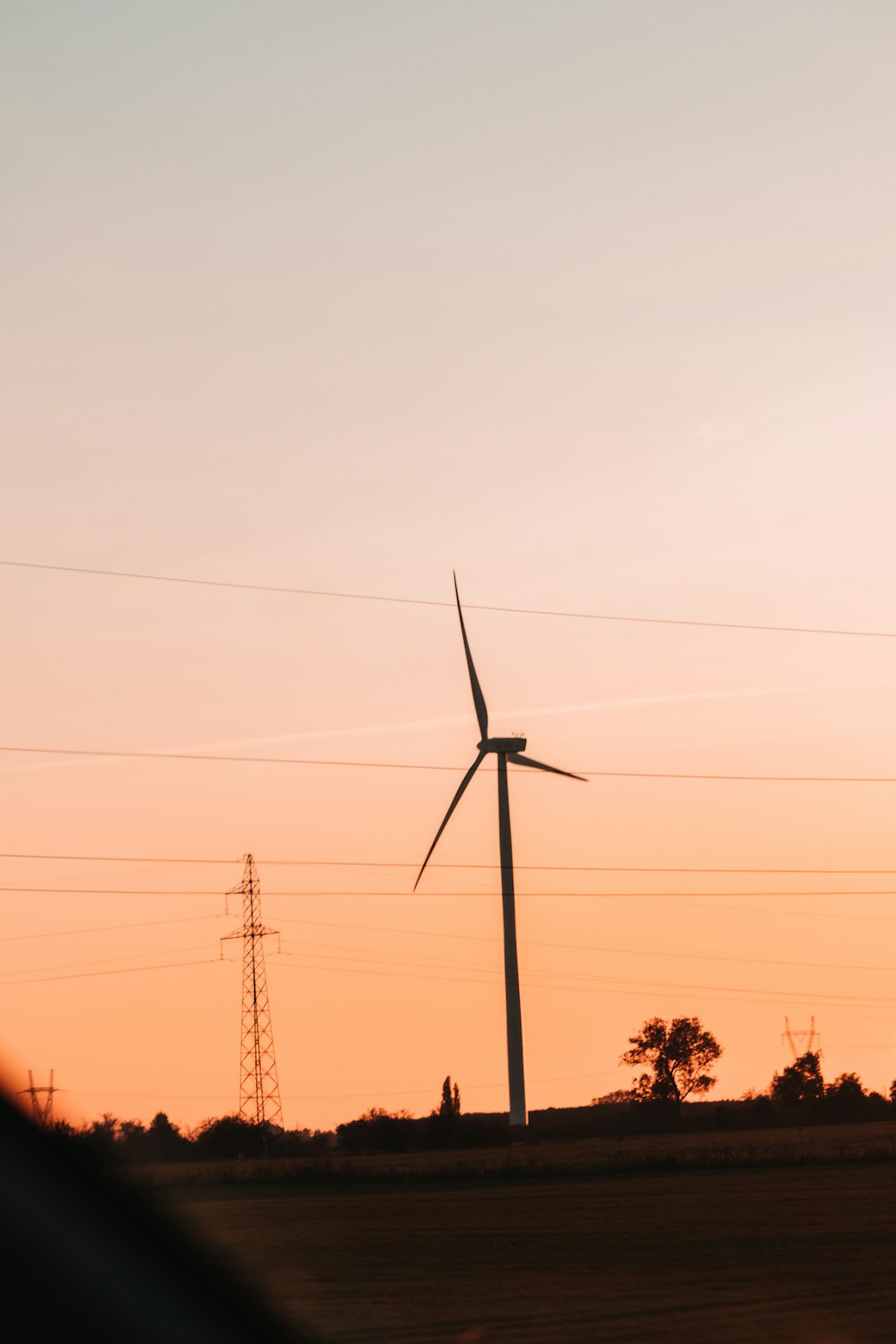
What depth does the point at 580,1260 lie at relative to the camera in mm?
39375

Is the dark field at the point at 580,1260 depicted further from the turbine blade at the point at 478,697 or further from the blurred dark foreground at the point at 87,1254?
the turbine blade at the point at 478,697

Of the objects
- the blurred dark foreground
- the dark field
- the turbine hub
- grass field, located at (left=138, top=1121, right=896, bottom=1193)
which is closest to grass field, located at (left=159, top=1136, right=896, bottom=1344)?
the dark field

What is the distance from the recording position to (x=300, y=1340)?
27.2 ft

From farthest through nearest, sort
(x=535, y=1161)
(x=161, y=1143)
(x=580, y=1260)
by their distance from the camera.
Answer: (x=535, y=1161) < (x=580, y=1260) < (x=161, y=1143)

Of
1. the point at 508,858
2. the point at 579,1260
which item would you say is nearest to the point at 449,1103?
the point at 508,858

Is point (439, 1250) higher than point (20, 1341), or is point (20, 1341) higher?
point (20, 1341)

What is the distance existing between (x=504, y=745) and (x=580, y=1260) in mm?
66055

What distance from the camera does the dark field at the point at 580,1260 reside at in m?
26.8

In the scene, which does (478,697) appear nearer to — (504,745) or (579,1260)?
(504,745)

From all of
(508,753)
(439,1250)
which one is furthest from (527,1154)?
(439,1250)

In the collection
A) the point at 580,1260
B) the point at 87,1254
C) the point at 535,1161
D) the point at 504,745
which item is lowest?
the point at 580,1260

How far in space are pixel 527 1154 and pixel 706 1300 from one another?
6500cm

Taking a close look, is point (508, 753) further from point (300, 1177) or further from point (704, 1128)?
point (704, 1128)

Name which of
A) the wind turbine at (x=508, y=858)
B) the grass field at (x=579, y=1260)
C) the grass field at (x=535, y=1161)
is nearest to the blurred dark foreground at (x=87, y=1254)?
the grass field at (x=579, y=1260)
